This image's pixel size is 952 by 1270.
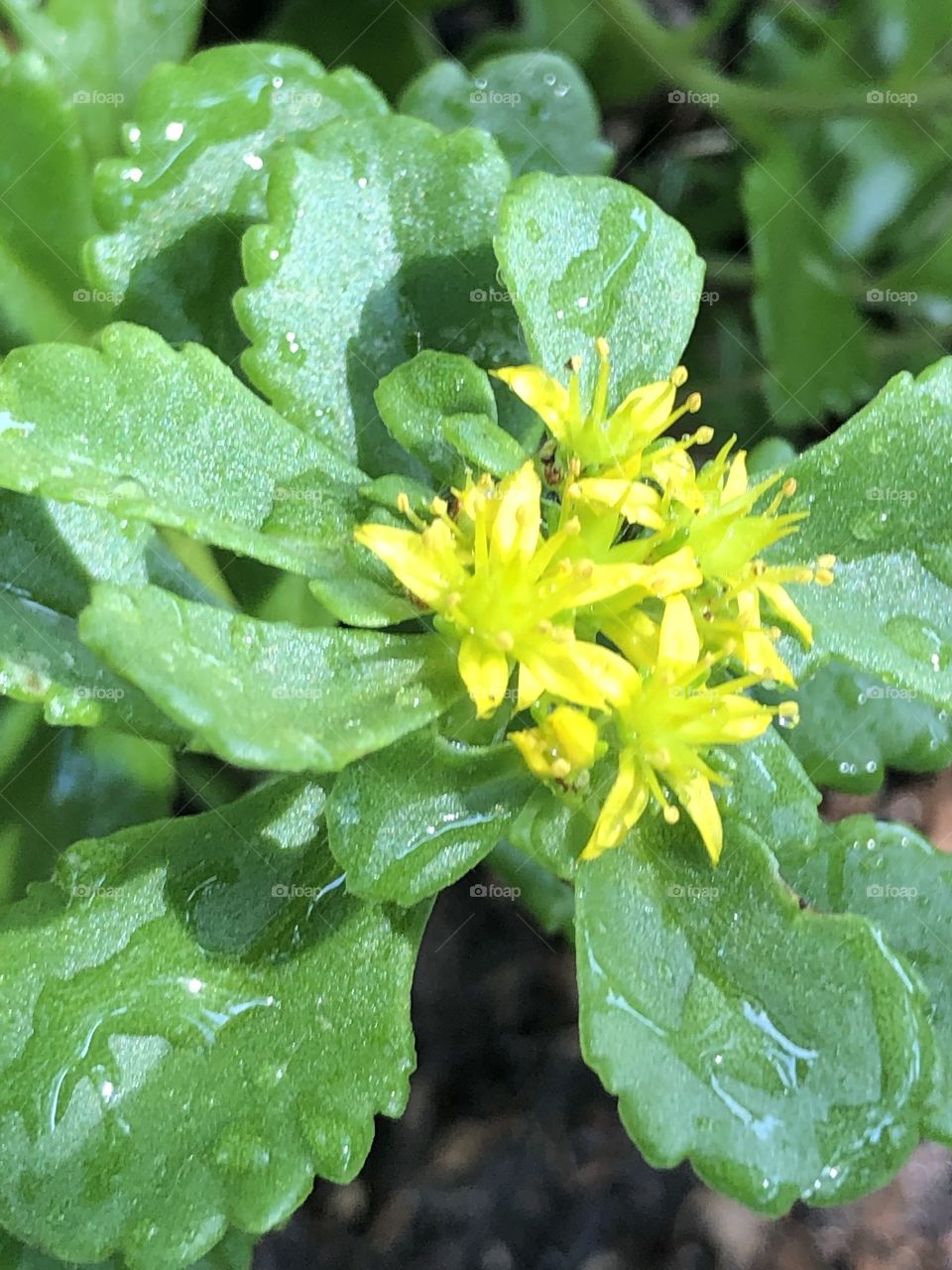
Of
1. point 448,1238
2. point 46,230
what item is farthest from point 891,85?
point 448,1238

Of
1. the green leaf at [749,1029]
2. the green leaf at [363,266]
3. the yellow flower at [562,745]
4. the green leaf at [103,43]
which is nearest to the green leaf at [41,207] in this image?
the green leaf at [103,43]

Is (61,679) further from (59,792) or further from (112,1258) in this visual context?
(112,1258)

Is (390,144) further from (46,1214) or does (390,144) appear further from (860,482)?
(46,1214)

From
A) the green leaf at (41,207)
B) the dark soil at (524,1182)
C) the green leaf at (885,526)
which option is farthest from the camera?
the dark soil at (524,1182)

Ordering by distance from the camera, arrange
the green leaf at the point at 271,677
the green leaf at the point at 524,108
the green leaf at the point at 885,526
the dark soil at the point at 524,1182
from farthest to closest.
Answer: the dark soil at the point at 524,1182
the green leaf at the point at 524,108
the green leaf at the point at 885,526
the green leaf at the point at 271,677

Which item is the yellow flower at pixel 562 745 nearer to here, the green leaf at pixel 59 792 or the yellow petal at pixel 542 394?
the yellow petal at pixel 542 394

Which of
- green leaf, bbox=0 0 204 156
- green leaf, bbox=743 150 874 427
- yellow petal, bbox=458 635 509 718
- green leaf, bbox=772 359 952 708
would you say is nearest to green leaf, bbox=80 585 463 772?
yellow petal, bbox=458 635 509 718
